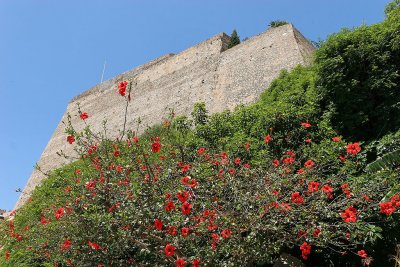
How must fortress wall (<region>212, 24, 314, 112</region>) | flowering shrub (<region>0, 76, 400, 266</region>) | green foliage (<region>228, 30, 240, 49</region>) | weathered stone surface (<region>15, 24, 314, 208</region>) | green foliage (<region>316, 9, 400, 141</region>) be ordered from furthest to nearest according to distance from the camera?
green foliage (<region>228, 30, 240, 49</region>) → weathered stone surface (<region>15, 24, 314, 208</region>) → fortress wall (<region>212, 24, 314, 112</region>) → green foliage (<region>316, 9, 400, 141</region>) → flowering shrub (<region>0, 76, 400, 266</region>)

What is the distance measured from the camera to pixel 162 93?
1805 cm

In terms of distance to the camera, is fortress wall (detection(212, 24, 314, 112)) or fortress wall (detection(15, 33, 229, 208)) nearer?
fortress wall (detection(212, 24, 314, 112))

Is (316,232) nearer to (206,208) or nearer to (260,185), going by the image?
(260,185)

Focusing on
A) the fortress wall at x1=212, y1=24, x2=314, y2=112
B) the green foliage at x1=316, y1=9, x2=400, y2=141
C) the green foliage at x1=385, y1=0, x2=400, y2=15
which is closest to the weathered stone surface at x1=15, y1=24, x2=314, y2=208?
the fortress wall at x1=212, y1=24, x2=314, y2=112

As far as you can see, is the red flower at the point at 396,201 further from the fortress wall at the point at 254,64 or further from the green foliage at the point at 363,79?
the fortress wall at the point at 254,64

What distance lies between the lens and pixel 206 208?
5.31 m

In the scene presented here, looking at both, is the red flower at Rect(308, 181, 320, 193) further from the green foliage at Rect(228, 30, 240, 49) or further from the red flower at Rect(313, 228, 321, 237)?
the green foliage at Rect(228, 30, 240, 49)

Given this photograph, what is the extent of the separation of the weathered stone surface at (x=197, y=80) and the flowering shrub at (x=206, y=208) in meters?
5.70

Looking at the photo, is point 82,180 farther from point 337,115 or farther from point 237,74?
point 237,74

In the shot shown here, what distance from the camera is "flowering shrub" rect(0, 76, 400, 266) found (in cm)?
492

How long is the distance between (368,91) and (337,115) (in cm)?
71

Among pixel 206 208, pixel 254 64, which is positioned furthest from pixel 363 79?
pixel 254 64

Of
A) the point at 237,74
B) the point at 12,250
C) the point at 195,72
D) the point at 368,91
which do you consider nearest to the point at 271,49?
the point at 237,74

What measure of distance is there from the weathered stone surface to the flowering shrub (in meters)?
5.70
